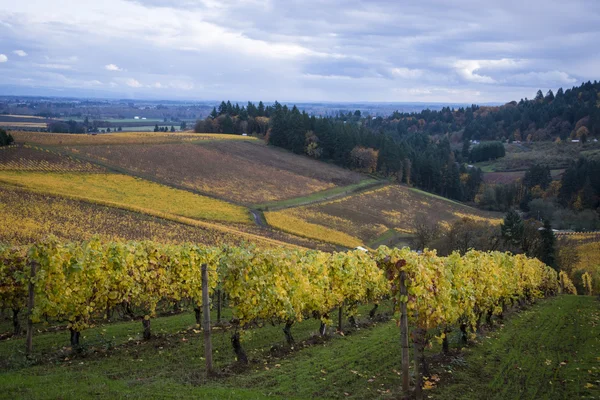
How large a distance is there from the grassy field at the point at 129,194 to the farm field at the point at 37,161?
2.35 meters

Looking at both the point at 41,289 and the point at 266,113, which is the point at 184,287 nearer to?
the point at 41,289

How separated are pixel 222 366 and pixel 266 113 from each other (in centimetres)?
13135

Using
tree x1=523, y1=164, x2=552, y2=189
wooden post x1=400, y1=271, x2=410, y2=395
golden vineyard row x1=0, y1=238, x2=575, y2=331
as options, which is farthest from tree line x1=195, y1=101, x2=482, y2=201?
wooden post x1=400, y1=271, x2=410, y2=395

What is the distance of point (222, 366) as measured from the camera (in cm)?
1459

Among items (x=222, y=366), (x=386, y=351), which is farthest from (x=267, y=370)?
(x=386, y=351)

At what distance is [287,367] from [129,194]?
51.3 metres

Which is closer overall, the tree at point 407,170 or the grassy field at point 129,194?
the grassy field at point 129,194

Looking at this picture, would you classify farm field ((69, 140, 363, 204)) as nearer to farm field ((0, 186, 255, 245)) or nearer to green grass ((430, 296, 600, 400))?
farm field ((0, 186, 255, 245))

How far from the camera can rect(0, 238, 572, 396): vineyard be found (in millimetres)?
13859

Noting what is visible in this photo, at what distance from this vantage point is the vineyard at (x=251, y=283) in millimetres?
13859

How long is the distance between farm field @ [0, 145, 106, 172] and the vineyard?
155ft

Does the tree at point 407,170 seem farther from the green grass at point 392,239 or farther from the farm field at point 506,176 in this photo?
the green grass at point 392,239

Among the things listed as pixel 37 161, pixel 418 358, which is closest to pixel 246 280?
pixel 418 358

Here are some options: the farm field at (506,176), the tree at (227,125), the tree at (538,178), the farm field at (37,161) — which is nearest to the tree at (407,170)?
the tree at (538,178)
